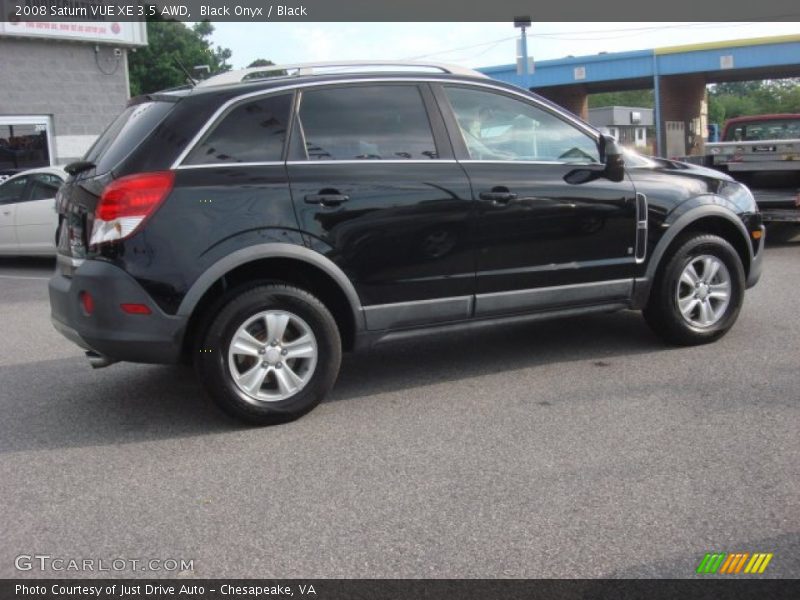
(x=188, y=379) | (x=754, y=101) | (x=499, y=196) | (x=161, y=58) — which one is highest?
(x=754, y=101)

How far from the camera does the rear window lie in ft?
15.6

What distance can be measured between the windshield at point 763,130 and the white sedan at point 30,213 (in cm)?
996

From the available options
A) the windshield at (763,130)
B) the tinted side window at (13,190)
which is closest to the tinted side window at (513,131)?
the windshield at (763,130)

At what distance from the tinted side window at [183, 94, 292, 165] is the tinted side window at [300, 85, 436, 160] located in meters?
0.15

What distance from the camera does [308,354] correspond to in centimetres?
484

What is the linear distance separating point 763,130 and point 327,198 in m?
10.3

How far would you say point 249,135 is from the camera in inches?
191

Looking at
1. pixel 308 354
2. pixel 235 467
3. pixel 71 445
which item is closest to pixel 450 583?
pixel 235 467

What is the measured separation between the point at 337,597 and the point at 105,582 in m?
0.88

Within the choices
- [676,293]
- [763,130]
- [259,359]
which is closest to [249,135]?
[259,359]

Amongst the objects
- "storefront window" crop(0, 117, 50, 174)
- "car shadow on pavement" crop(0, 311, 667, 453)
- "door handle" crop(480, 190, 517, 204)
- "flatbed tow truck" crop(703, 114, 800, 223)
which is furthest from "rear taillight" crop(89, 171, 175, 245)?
"storefront window" crop(0, 117, 50, 174)

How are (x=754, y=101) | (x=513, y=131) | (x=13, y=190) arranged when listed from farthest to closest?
(x=754, y=101) → (x=13, y=190) → (x=513, y=131)

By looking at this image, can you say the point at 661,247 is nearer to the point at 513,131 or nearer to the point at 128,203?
the point at 513,131

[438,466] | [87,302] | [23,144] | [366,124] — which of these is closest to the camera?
[438,466]
